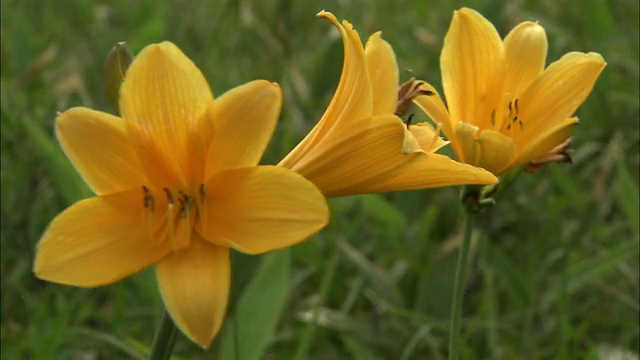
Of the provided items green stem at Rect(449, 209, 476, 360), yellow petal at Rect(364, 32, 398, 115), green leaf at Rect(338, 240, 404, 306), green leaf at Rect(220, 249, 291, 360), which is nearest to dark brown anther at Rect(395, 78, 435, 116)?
yellow petal at Rect(364, 32, 398, 115)

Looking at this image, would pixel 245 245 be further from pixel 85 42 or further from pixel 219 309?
pixel 85 42

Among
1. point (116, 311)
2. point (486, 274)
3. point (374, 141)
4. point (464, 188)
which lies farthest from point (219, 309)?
point (486, 274)

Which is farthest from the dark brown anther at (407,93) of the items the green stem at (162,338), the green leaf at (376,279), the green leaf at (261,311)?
the green leaf at (376,279)

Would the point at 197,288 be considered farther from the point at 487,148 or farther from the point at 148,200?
the point at 487,148

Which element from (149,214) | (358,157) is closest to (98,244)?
(149,214)

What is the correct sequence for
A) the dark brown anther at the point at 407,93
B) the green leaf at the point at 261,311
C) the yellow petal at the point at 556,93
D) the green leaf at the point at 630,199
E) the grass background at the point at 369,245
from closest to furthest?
the dark brown anther at the point at 407,93
the yellow petal at the point at 556,93
the green leaf at the point at 261,311
the grass background at the point at 369,245
the green leaf at the point at 630,199

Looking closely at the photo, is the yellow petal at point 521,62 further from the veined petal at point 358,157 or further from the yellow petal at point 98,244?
the yellow petal at point 98,244
